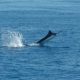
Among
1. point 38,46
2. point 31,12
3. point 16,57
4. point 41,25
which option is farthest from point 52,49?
point 31,12

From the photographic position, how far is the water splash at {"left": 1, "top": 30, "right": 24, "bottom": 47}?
179 feet

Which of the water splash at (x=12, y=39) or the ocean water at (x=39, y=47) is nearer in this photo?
the ocean water at (x=39, y=47)

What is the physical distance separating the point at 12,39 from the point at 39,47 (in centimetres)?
336

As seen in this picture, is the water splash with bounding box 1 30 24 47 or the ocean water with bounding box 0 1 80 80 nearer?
the ocean water with bounding box 0 1 80 80

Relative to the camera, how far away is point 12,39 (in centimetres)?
5659

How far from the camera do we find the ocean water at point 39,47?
4312 cm

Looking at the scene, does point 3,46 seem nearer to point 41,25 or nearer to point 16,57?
point 16,57

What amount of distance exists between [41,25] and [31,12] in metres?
12.6

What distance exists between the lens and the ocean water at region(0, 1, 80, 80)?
4312 cm

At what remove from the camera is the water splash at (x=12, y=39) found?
54.5 meters

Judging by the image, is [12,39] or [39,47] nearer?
[39,47]

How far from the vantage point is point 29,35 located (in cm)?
6125

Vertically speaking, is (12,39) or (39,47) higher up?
(12,39)

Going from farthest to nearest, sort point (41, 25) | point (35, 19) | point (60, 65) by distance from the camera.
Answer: point (35, 19) < point (41, 25) < point (60, 65)
